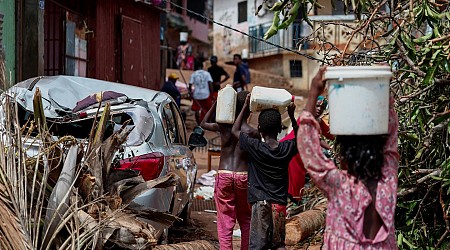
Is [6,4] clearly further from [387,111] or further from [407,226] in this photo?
[387,111]

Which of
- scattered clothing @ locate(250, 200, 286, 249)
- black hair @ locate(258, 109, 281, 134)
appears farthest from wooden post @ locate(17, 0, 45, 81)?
scattered clothing @ locate(250, 200, 286, 249)

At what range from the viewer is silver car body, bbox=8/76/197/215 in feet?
23.3

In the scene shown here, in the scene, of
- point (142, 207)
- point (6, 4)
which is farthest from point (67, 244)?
point (6, 4)

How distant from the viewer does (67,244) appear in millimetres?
5367

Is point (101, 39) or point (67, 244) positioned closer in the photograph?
point (67, 244)

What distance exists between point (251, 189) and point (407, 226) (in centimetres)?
124

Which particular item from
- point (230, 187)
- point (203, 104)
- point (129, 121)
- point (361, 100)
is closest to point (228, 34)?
point (203, 104)

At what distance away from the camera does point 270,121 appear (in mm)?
6305

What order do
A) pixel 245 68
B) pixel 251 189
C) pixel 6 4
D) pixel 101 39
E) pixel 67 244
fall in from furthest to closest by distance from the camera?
pixel 245 68 → pixel 101 39 → pixel 6 4 → pixel 251 189 → pixel 67 244

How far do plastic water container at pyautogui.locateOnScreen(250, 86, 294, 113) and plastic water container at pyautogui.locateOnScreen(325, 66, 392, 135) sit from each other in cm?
231

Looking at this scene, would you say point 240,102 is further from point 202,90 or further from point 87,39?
point 202,90

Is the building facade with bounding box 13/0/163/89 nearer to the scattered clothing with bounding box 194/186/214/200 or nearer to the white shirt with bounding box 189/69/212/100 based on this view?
the white shirt with bounding box 189/69/212/100

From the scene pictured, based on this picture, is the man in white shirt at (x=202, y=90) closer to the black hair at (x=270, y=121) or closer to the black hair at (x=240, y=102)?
the black hair at (x=240, y=102)

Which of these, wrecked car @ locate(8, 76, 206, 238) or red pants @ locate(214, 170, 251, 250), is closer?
red pants @ locate(214, 170, 251, 250)
